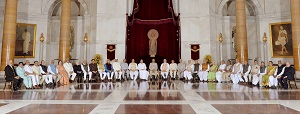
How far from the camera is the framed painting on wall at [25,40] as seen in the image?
17.2 meters

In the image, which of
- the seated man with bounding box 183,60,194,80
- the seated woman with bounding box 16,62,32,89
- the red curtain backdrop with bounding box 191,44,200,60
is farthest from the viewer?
the red curtain backdrop with bounding box 191,44,200,60

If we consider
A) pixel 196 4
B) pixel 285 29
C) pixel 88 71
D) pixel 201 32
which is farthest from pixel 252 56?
pixel 88 71

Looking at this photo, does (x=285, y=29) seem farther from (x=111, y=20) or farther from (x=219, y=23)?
(x=111, y=20)

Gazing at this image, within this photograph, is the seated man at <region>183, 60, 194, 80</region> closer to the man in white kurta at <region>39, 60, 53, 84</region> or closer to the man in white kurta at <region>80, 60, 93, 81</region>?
the man in white kurta at <region>80, 60, 93, 81</region>

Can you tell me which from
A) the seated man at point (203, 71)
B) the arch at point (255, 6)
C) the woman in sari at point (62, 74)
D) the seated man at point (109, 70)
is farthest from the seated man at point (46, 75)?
the arch at point (255, 6)

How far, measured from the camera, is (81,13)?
19953 mm

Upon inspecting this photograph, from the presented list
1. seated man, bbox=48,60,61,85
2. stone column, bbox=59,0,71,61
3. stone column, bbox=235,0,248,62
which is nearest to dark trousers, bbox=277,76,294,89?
stone column, bbox=235,0,248,62

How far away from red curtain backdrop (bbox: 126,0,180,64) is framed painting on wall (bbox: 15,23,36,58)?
26.4ft

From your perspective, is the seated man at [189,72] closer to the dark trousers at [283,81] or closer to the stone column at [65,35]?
the dark trousers at [283,81]

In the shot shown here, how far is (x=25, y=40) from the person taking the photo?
17.5m

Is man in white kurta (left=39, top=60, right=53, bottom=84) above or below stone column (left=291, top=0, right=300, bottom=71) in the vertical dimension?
below

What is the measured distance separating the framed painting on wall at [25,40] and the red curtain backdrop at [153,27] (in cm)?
805

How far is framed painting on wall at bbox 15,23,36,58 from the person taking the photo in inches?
677

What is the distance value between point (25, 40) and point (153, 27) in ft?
34.2
